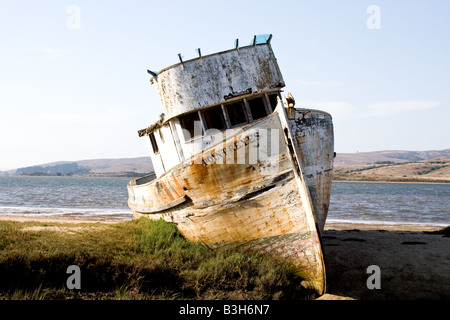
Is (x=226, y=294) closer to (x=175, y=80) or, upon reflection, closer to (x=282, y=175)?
(x=282, y=175)

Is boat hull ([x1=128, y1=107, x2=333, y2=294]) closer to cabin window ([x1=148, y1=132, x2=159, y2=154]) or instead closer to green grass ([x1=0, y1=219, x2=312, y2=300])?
green grass ([x1=0, y1=219, x2=312, y2=300])

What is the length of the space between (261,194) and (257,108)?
6.85ft

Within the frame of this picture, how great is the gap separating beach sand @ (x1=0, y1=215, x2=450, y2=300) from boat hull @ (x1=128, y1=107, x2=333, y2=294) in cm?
57

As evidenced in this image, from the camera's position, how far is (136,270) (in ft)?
19.2

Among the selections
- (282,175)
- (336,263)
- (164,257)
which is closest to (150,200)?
(164,257)

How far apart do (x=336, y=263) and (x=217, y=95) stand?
3998 mm

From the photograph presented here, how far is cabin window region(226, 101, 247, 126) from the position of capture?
760 centimetres

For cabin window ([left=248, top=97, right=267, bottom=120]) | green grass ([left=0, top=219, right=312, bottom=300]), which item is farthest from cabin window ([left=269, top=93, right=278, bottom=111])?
green grass ([left=0, top=219, right=312, bottom=300])

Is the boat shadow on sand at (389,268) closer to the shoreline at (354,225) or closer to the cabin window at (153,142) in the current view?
the shoreline at (354,225)

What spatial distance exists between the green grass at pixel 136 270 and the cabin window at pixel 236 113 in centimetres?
246
